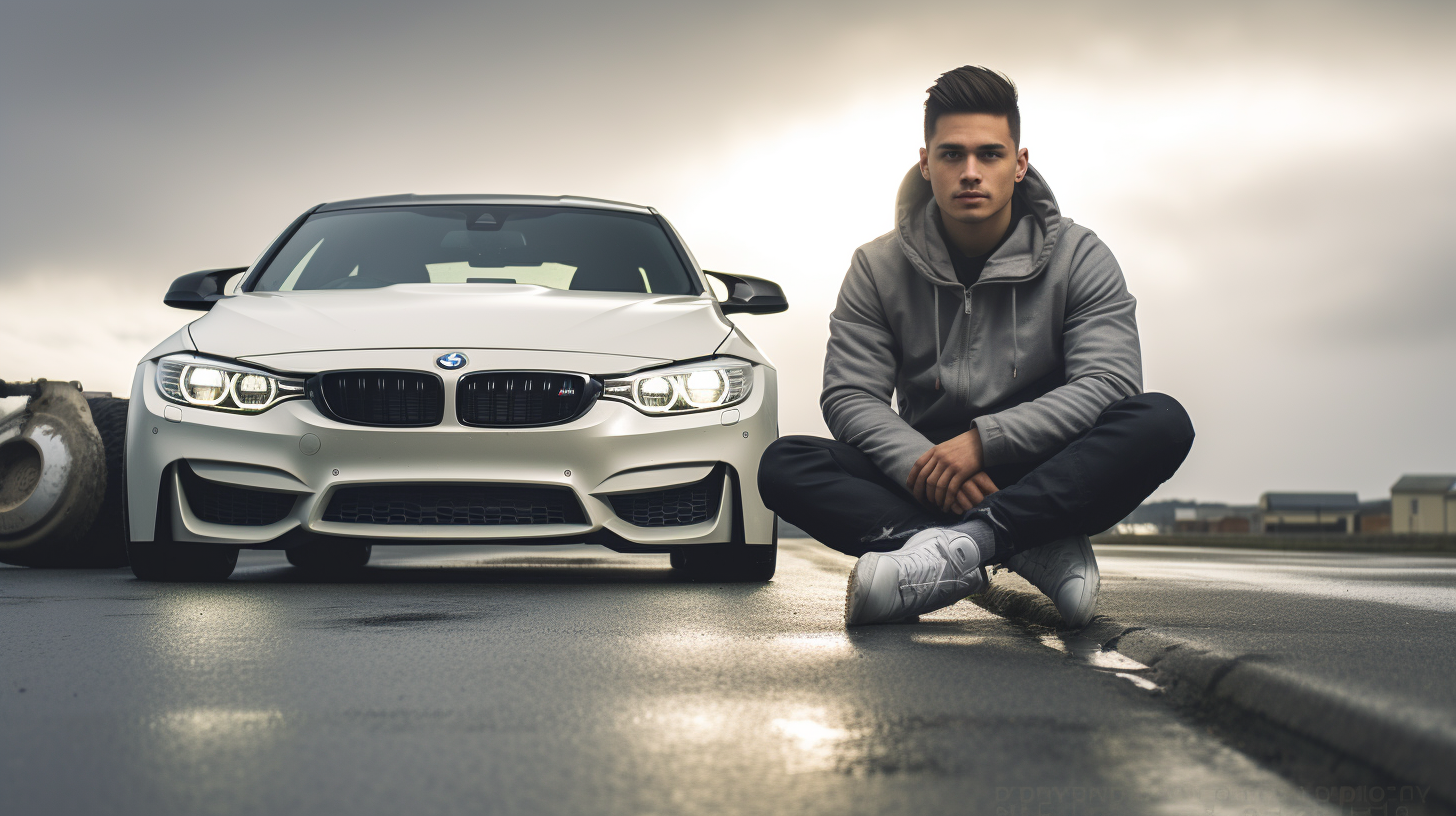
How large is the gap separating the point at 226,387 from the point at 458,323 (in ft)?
2.67

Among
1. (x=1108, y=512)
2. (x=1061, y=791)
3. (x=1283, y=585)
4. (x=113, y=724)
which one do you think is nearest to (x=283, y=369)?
(x=113, y=724)

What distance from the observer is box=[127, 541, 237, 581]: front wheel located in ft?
15.1

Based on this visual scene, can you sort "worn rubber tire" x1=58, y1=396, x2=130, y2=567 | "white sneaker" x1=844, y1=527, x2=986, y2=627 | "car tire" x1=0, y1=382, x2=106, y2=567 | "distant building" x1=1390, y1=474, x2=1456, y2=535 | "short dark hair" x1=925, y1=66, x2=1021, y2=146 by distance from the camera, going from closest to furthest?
"white sneaker" x1=844, y1=527, x2=986, y2=627 → "short dark hair" x1=925, y1=66, x2=1021, y2=146 → "car tire" x1=0, y1=382, x2=106, y2=567 → "worn rubber tire" x1=58, y1=396, x2=130, y2=567 → "distant building" x1=1390, y1=474, x2=1456, y2=535

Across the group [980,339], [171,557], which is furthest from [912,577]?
[171,557]

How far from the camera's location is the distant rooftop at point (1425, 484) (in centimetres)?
9737

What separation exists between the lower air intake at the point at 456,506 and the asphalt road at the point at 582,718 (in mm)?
657

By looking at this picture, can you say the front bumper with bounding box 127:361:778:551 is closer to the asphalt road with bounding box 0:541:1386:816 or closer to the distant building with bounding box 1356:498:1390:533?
the asphalt road with bounding box 0:541:1386:816

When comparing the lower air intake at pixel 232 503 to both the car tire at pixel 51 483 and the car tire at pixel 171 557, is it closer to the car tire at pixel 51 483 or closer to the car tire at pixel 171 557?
the car tire at pixel 171 557

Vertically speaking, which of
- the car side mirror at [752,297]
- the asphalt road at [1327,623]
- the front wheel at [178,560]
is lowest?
the front wheel at [178,560]

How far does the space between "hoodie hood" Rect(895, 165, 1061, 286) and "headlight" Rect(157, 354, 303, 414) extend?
2126 millimetres

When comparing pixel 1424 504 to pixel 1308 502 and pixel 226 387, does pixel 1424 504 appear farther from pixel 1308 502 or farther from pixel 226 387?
pixel 226 387

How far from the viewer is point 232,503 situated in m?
4.49

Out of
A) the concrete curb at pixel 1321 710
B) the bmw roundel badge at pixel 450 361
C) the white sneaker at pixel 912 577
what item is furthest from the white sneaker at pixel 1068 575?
the bmw roundel badge at pixel 450 361

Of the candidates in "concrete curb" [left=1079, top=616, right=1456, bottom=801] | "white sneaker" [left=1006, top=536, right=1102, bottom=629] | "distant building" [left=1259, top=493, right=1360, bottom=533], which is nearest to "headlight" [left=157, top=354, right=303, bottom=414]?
"white sneaker" [left=1006, top=536, right=1102, bottom=629]
